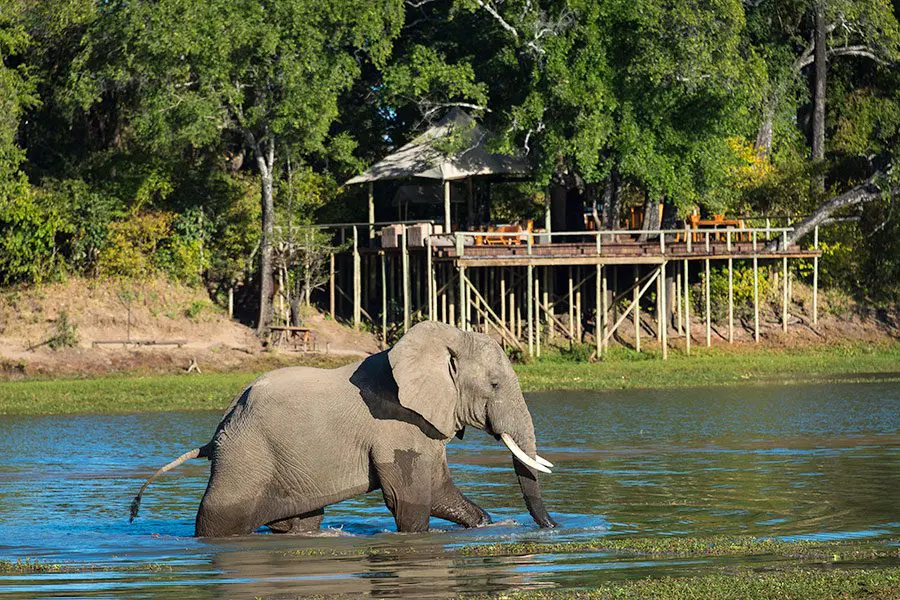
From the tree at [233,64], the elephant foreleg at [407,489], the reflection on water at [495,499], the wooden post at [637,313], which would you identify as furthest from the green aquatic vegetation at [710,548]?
the wooden post at [637,313]

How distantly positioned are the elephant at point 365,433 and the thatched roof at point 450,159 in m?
27.6

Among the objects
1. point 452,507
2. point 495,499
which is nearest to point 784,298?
point 495,499

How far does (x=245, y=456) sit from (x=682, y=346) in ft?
96.4

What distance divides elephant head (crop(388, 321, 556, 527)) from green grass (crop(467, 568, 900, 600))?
2.64 meters

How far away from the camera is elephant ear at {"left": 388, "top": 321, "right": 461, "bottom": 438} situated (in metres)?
13.0

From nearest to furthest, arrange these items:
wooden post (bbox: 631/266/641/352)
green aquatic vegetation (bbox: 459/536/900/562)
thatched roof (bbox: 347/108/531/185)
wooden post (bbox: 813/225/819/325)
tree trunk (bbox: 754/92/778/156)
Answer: green aquatic vegetation (bbox: 459/536/900/562)
wooden post (bbox: 631/266/641/352)
thatched roof (bbox: 347/108/531/185)
wooden post (bbox: 813/225/819/325)
tree trunk (bbox: 754/92/778/156)

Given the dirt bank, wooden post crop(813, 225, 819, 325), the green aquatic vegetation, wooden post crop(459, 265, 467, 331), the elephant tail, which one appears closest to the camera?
the green aquatic vegetation

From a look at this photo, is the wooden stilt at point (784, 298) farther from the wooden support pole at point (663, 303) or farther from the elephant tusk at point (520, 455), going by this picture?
the elephant tusk at point (520, 455)

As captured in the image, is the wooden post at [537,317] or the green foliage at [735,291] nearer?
the wooden post at [537,317]

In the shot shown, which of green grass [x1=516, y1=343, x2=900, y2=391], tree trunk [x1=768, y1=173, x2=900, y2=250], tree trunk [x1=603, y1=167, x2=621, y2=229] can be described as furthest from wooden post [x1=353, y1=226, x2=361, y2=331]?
tree trunk [x1=768, y1=173, x2=900, y2=250]

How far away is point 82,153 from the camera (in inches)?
1700

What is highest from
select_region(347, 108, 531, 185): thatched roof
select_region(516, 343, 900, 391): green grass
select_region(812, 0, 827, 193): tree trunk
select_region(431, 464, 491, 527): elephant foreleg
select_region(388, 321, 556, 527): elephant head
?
select_region(812, 0, 827, 193): tree trunk

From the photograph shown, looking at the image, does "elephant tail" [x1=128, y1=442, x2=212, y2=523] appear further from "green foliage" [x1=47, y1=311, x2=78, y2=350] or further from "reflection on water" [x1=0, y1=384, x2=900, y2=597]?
"green foliage" [x1=47, y1=311, x2=78, y2=350]

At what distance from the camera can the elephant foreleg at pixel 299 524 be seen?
45.7ft
